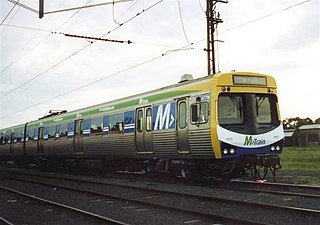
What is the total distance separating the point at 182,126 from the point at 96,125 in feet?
24.1

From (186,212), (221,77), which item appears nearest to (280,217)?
(186,212)

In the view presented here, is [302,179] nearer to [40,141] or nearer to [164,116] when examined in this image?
[164,116]

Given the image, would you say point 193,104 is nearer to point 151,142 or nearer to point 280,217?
point 151,142

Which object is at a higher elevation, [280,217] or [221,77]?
[221,77]

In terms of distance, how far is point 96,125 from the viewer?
19.7m

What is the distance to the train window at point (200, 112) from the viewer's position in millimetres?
12390

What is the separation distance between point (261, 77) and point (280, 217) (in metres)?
6.35

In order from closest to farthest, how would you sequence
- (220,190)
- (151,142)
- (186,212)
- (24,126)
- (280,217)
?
1. (280,217)
2. (186,212)
3. (220,190)
4. (151,142)
5. (24,126)

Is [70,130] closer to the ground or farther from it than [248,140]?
farther from it

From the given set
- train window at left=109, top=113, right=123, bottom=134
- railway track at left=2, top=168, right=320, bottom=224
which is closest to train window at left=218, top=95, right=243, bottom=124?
railway track at left=2, top=168, right=320, bottom=224

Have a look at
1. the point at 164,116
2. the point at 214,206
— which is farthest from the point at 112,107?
the point at 214,206

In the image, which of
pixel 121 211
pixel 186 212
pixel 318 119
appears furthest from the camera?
pixel 318 119

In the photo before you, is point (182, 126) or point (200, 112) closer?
point (200, 112)

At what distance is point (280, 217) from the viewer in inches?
314
